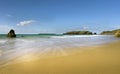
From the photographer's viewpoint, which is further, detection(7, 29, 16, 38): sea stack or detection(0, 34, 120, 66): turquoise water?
detection(7, 29, 16, 38): sea stack

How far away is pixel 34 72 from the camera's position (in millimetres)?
4008

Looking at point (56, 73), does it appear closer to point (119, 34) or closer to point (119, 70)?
point (119, 70)

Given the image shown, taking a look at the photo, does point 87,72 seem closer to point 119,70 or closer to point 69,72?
point 69,72

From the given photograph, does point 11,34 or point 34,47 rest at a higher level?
point 11,34

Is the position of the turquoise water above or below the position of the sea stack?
below

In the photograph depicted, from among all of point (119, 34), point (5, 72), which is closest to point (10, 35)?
point (119, 34)

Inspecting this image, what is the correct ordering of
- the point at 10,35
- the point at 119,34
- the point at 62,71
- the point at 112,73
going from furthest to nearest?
the point at 10,35, the point at 119,34, the point at 62,71, the point at 112,73

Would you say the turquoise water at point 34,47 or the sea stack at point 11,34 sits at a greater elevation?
the sea stack at point 11,34

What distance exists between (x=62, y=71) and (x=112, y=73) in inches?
63.3

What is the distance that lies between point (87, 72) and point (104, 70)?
0.64 meters

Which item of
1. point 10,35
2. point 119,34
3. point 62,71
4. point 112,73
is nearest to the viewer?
point 112,73

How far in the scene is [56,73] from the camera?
3.88 meters

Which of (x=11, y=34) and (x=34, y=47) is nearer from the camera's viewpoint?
(x=34, y=47)

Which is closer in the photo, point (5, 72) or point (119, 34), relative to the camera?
point (5, 72)
